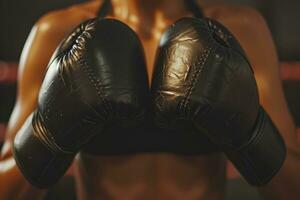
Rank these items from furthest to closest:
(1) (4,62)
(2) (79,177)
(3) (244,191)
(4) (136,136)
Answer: (1) (4,62)
(3) (244,191)
(2) (79,177)
(4) (136,136)

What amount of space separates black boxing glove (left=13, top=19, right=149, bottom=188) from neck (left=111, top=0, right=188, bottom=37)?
0.90ft

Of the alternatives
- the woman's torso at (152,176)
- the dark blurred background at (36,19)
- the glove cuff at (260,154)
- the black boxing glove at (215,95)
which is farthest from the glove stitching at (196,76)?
the dark blurred background at (36,19)

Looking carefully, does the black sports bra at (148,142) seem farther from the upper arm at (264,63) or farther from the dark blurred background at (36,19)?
the dark blurred background at (36,19)

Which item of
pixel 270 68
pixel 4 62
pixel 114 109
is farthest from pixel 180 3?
pixel 4 62

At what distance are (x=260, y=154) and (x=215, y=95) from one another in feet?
0.52

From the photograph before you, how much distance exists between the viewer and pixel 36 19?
2602 millimetres

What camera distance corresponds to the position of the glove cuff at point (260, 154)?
983mm

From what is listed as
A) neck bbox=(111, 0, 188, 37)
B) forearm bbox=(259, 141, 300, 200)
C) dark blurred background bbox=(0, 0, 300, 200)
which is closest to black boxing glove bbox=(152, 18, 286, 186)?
forearm bbox=(259, 141, 300, 200)

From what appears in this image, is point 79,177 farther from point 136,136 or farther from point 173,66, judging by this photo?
point 173,66

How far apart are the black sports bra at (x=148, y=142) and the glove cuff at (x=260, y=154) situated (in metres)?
0.15

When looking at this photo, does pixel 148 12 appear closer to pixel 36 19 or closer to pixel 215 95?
pixel 215 95

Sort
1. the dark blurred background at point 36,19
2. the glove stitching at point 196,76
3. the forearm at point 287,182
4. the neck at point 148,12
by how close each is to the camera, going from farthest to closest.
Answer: the dark blurred background at point 36,19 → the neck at point 148,12 → the forearm at point 287,182 → the glove stitching at point 196,76

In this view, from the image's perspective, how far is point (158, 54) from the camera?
101 cm

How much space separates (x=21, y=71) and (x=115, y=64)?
1.29ft
